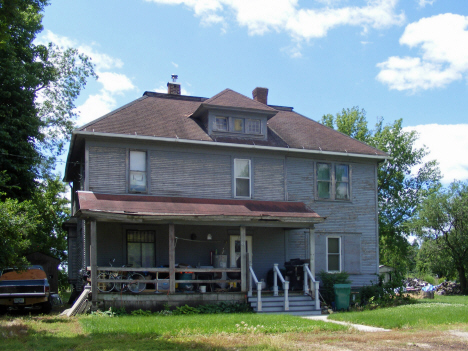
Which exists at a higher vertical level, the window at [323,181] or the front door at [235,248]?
the window at [323,181]

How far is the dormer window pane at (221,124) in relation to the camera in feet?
67.2

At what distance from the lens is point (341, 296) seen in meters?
18.4

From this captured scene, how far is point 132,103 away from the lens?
69.6 ft

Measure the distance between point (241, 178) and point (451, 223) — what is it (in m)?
19.0

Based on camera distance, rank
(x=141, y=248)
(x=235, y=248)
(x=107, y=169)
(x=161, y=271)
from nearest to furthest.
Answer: (x=161, y=271) < (x=107, y=169) < (x=141, y=248) < (x=235, y=248)

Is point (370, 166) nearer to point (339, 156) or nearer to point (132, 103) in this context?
point (339, 156)

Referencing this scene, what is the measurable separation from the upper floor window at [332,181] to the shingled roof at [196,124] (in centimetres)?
80

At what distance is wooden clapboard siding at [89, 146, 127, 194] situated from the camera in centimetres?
1827

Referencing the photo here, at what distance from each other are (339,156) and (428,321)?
30.9ft

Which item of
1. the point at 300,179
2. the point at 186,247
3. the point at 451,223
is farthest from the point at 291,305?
the point at 451,223

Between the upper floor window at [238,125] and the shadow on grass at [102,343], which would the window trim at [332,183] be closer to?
the upper floor window at [238,125]

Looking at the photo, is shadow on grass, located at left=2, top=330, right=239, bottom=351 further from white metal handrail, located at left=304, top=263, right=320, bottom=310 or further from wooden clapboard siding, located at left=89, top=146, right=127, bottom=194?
white metal handrail, located at left=304, top=263, right=320, bottom=310

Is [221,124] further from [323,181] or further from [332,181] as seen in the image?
[332,181]

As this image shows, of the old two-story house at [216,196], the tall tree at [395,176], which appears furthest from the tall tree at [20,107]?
the tall tree at [395,176]
